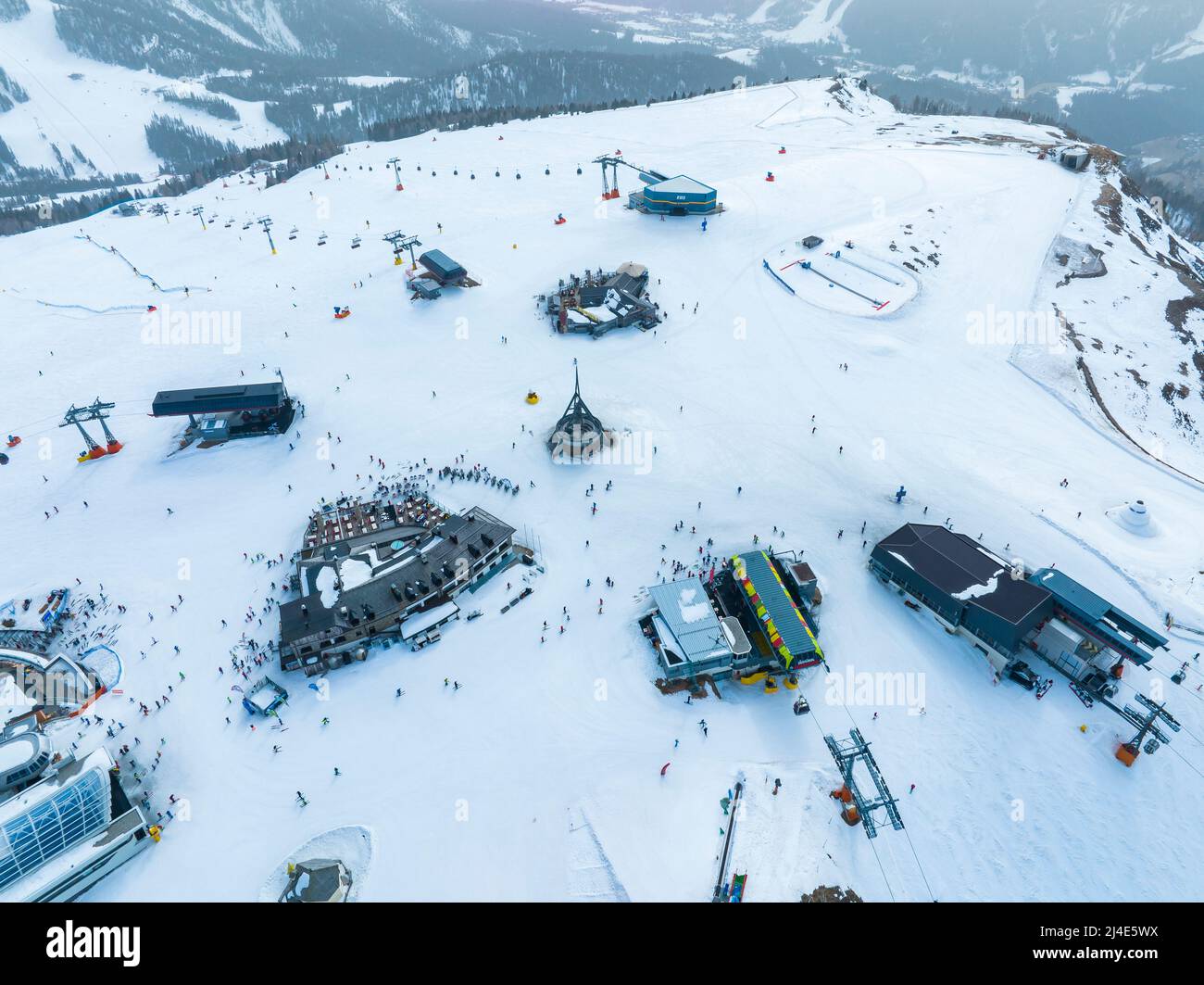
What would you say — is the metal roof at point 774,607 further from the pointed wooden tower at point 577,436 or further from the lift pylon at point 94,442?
the lift pylon at point 94,442

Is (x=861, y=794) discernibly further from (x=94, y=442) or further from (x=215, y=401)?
(x=94, y=442)

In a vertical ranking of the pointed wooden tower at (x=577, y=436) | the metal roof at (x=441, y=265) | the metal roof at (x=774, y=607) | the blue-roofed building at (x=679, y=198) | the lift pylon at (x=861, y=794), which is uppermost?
the blue-roofed building at (x=679, y=198)

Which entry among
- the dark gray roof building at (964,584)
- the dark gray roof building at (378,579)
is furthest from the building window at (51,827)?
the dark gray roof building at (964,584)

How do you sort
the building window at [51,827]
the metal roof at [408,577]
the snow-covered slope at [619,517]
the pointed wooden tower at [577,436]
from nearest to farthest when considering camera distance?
1. the building window at [51,827]
2. the snow-covered slope at [619,517]
3. the metal roof at [408,577]
4. the pointed wooden tower at [577,436]

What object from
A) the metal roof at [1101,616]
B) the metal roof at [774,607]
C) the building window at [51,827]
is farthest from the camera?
the metal roof at [774,607]

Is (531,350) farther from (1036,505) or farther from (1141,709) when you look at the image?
(1141,709)

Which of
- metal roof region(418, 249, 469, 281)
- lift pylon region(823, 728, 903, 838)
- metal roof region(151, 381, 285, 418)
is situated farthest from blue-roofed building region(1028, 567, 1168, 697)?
metal roof region(418, 249, 469, 281)

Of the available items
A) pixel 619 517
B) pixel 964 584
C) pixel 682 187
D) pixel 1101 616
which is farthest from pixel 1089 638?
pixel 682 187
